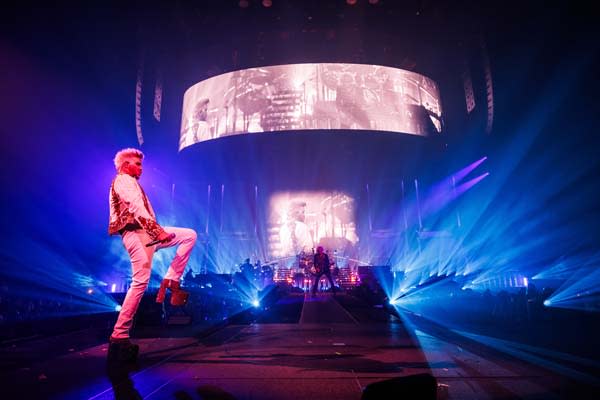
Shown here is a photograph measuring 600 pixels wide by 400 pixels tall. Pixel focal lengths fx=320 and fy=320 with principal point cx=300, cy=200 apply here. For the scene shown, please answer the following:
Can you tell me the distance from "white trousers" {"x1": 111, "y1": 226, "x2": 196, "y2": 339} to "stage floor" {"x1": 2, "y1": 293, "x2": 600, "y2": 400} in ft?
0.86

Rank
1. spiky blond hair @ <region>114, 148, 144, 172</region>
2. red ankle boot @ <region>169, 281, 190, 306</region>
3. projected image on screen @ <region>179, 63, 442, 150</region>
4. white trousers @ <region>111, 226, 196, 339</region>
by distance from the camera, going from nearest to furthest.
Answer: white trousers @ <region>111, 226, 196, 339</region> < red ankle boot @ <region>169, 281, 190, 306</region> < spiky blond hair @ <region>114, 148, 144, 172</region> < projected image on screen @ <region>179, 63, 442, 150</region>

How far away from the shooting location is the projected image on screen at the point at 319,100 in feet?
49.0

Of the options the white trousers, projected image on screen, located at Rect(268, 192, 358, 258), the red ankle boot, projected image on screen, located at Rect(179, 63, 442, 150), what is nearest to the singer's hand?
the white trousers

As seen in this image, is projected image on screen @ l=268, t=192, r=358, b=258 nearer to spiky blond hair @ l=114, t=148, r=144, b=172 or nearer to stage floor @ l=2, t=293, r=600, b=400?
stage floor @ l=2, t=293, r=600, b=400

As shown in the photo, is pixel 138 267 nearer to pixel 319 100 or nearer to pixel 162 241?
pixel 162 241

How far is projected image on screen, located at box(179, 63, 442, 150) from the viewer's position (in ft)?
49.0

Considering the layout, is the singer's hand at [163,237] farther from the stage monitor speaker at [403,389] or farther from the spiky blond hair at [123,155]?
the stage monitor speaker at [403,389]

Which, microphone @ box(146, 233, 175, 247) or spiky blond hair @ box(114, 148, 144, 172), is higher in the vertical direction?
spiky blond hair @ box(114, 148, 144, 172)

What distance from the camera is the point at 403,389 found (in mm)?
1077

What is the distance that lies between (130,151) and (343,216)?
1808cm

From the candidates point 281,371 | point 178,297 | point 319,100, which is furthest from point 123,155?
point 319,100

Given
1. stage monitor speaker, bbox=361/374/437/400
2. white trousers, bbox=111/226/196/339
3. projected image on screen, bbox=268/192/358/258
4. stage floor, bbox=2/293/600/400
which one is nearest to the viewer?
stage monitor speaker, bbox=361/374/437/400

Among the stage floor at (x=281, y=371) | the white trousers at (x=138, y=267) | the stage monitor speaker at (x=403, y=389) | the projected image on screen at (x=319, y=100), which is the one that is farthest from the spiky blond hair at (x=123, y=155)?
the projected image on screen at (x=319, y=100)

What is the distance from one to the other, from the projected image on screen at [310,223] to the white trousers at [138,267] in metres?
16.7
